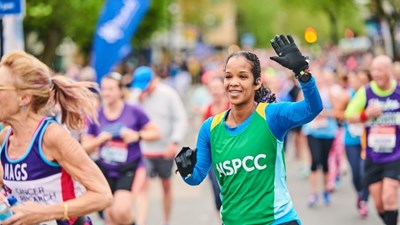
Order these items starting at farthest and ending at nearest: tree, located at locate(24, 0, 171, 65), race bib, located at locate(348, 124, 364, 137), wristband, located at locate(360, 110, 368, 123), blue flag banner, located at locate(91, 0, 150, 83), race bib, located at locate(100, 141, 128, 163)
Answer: tree, located at locate(24, 0, 171, 65) < blue flag banner, located at locate(91, 0, 150, 83) < race bib, located at locate(348, 124, 364, 137) < race bib, located at locate(100, 141, 128, 163) < wristband, located at locate(360, 110, 368, 123)

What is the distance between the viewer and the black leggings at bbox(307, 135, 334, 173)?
12227mm

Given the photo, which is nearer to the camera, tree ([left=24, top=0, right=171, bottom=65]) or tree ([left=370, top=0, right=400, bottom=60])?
tree ([left=24, top=0, right=171, bottom=65])

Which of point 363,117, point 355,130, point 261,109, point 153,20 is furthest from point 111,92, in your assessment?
point 153,20

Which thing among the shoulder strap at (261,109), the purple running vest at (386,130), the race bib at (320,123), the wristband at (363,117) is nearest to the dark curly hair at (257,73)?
the shoulder strap at (261,109)

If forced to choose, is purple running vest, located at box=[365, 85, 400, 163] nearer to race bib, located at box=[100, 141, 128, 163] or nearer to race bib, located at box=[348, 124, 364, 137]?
race bib, located at box=[348, 124, 364, 137]

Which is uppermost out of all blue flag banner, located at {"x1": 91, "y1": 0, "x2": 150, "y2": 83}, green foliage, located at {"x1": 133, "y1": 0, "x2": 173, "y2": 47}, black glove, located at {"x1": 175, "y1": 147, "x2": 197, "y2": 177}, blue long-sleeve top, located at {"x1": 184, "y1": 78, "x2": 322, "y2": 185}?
green foliage, located at {"x1": 133, "y1": 0, "x2": 173, "y2": 47}

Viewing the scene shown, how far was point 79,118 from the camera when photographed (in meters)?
5.12

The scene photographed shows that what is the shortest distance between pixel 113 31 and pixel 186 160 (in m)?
9.22

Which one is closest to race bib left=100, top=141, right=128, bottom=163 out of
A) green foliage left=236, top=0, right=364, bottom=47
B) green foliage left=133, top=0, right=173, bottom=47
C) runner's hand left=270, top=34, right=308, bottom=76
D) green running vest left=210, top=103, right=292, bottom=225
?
green running vest left=210, top=103, right=292, bottom=225

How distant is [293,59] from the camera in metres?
4.56

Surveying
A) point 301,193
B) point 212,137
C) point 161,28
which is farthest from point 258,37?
point 212,137

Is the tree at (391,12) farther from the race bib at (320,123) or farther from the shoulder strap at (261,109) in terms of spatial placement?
the shoulder strap at (261,109)

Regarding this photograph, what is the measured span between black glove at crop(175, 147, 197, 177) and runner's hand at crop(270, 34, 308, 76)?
0.72 metres

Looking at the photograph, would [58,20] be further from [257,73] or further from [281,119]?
[281,119]
